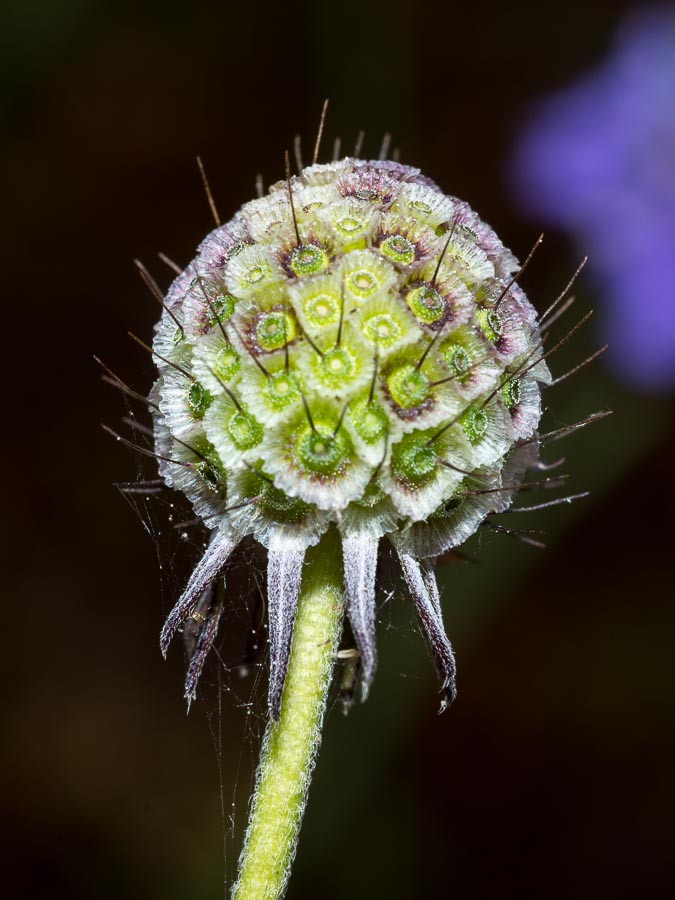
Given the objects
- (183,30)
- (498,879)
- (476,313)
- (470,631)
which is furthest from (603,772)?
(183,30)

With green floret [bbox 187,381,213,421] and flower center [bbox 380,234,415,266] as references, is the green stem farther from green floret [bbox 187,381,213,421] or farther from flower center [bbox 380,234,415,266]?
flower center [bbox 380,234,415,266]

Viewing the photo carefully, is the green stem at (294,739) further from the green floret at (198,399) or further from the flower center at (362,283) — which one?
the flower center at (362,283)

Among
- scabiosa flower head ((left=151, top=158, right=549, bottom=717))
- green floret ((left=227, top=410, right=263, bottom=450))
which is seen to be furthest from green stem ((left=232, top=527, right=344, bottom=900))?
green floret ((left=227, top=410, right=263, bottom=450))

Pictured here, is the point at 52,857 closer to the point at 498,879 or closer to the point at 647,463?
the point at 498,879

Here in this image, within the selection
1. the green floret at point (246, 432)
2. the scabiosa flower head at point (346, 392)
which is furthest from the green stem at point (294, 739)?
the green floret at point (246, 432)

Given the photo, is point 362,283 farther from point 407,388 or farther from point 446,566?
point 446,566

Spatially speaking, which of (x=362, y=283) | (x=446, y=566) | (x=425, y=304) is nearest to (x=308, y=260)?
(x=362, y=283)
